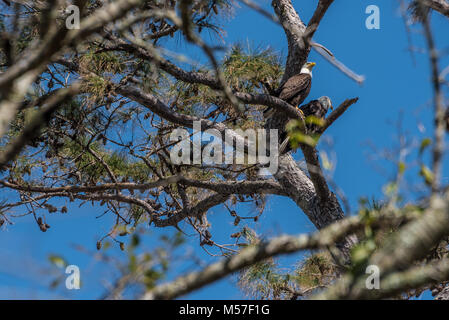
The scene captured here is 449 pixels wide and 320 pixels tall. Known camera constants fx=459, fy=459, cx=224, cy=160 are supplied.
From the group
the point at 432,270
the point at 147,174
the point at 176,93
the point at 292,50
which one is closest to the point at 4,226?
the point at 147,174

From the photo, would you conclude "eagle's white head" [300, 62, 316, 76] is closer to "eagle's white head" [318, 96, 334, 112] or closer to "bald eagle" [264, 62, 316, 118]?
"bald eagle" [264, 62, 316, 118]

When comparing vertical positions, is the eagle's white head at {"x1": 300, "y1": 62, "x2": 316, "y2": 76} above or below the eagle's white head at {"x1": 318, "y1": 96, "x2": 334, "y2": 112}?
above

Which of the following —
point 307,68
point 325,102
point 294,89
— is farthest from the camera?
point 307,68

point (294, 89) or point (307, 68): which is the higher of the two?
point (307, 68)

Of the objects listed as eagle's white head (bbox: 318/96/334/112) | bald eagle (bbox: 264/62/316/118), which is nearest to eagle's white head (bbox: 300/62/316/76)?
bald eagle (bbox: 264/62/316/118)

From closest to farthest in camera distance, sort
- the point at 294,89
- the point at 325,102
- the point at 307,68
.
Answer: the point at 294,89 → the point at 325,102 → the point at 307,68

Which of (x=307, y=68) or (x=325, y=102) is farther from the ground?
(x=307, y=68)

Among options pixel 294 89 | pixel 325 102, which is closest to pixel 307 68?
pixel 325 102

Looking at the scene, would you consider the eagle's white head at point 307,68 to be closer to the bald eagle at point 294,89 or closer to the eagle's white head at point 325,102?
the bald eagle at point 294,89

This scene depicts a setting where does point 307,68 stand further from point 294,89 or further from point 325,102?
point 294,89

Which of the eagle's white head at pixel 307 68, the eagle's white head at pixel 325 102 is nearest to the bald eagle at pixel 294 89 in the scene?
the eagle's white head at pixel 307 68

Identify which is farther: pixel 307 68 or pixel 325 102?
pixel 307 68

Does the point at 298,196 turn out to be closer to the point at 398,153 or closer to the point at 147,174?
the point at 147,174

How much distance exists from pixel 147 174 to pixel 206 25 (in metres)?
1.21
